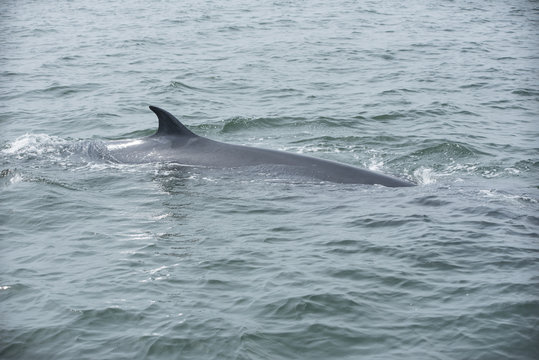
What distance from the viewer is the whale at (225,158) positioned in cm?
1332

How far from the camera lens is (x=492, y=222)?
A: 37.1 feet

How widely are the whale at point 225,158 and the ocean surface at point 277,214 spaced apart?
1.01 feet

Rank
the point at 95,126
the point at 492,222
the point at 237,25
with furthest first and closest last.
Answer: the point at 237,25 → the point at 95,126 → the point at 492,222

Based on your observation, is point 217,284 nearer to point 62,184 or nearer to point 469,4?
point 62,184

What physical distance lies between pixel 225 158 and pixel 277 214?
93.4 inches

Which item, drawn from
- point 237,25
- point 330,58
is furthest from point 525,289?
point 237,25

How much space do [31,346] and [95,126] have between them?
10747 mm

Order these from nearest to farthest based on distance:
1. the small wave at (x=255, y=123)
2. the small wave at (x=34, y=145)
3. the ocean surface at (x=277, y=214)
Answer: the ocean surface at (x=277, y=214)
the small wave at (x=34, y=145)
the small wave at (x=255, y=123)

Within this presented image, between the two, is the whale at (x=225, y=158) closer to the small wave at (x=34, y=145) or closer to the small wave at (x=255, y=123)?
the small wave at (x=34, y=145)

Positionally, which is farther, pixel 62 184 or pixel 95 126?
pixel 95 126

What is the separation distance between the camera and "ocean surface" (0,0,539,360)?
8281 mm

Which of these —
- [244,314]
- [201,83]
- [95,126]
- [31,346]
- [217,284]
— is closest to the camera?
[31,346]

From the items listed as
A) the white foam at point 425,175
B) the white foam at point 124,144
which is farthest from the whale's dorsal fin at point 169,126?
the white foam at point 425,175

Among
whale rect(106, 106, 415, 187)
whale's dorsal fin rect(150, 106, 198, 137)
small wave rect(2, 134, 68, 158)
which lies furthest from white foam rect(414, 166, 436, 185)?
small wave rect(2, 134, 68, 158)
